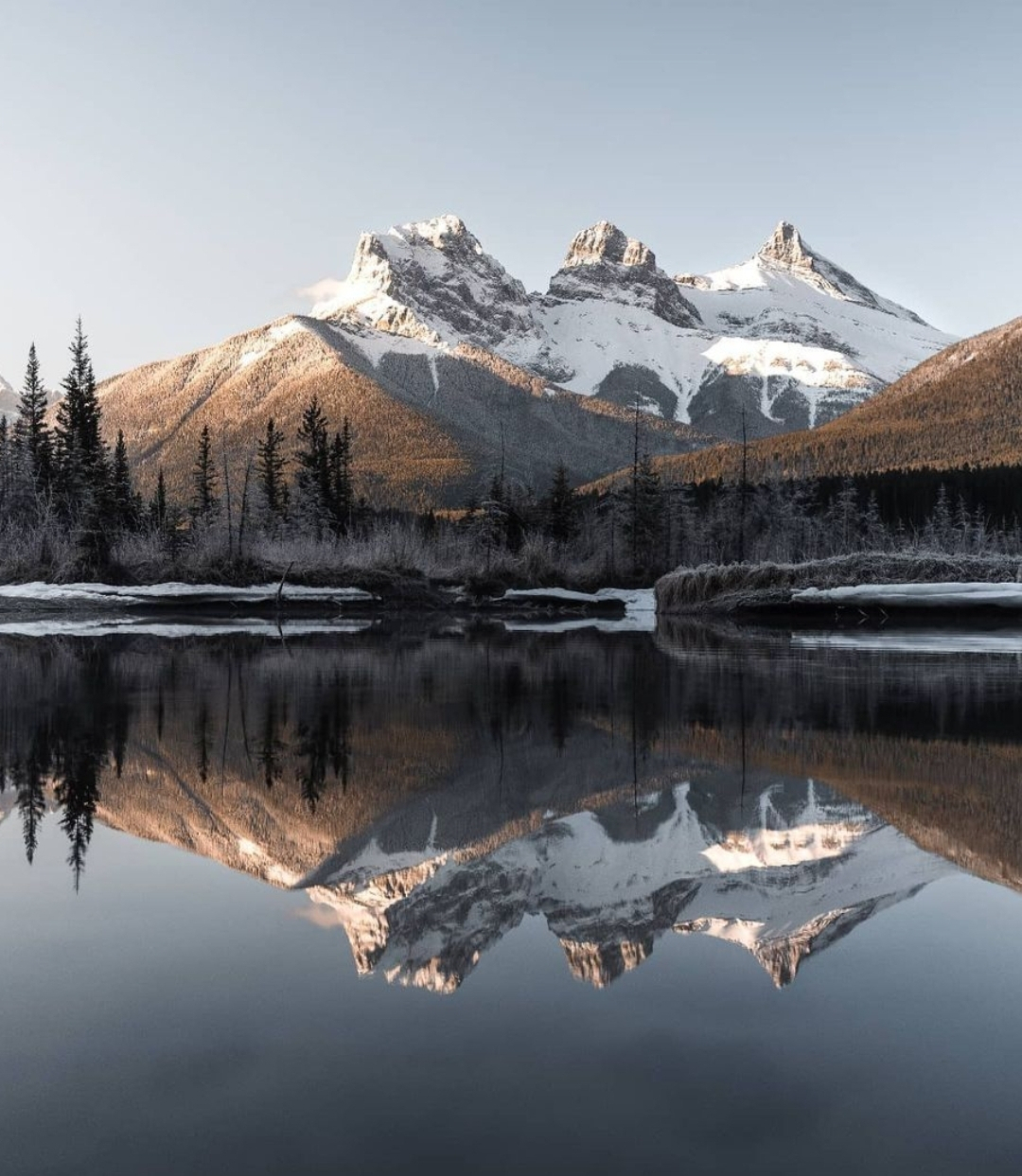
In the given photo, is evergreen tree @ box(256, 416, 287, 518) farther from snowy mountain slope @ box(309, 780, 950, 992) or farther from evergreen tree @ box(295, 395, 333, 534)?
snowy mountain slope @ box(309, 780, 950, 992)

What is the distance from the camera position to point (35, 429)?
200 ft

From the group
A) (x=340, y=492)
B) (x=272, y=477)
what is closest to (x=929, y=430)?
(x=340, y=492)

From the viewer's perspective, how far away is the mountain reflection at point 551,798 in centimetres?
335

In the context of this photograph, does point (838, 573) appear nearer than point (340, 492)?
Yes

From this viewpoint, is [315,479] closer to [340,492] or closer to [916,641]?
[340,492]

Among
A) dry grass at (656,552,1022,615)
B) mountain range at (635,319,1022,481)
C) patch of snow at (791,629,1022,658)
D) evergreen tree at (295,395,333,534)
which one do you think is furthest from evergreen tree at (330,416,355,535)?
mountain range at (635,319,1022,481)

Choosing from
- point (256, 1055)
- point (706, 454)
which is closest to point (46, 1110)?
point (256, 1055)

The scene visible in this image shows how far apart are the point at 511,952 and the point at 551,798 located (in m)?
2.09

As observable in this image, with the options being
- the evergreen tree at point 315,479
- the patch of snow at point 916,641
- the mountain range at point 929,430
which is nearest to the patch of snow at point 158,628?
the patch of snow at point 916,641

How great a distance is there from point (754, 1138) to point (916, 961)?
1.10 metres

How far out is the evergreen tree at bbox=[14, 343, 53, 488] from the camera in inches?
2285

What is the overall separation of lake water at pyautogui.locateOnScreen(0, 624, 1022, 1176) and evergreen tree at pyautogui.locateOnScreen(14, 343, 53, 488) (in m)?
56.5

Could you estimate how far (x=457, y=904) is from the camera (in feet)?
11.1

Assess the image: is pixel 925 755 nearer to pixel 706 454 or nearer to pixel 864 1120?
pixel 864 1120
